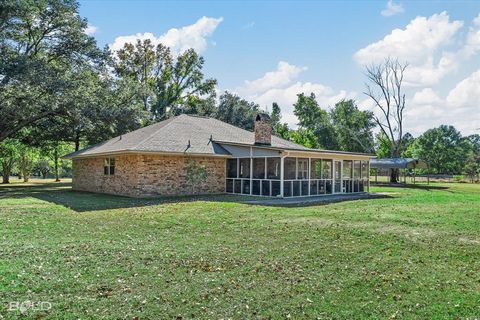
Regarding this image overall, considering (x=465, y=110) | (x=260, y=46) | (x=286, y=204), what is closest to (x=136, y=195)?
(x=286, y=204)

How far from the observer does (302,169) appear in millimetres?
19344

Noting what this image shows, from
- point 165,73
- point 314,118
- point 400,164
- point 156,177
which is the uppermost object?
point 165,73

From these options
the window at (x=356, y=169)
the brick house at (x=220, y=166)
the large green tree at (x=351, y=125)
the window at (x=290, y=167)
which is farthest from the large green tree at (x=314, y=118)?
the window at (x=290, y=167)

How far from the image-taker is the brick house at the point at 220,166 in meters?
17.9

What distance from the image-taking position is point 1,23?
22656mm

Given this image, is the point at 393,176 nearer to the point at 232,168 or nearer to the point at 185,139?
the point at 232,168

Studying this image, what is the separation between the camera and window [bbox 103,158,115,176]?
20.2 metres

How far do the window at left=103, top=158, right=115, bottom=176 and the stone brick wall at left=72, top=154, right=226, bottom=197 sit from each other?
26 cm

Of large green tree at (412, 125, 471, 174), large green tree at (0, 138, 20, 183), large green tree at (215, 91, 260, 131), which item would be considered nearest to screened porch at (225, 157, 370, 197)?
large green tree at (0, 138, 20, 183)
